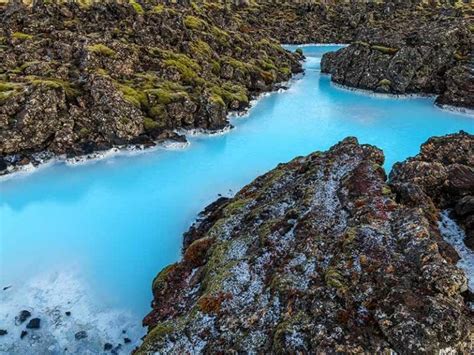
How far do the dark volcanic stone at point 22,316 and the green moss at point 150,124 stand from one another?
123ft

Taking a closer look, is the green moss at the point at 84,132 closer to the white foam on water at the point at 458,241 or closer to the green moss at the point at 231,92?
the green moss at the point at 231,92

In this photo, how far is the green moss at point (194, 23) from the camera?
102250mm

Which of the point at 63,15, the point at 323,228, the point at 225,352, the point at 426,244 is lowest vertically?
the point at 225,352

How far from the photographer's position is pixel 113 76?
71.1 meters

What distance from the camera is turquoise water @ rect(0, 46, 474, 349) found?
3434 centimetres

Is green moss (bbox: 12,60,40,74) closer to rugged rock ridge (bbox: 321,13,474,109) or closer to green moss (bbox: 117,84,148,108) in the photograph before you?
green moss (bbox: 117,84,148,108)

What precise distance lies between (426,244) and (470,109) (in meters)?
66.1

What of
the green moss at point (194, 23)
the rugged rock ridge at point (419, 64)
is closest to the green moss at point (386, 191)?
the rugged rock ridge at point (419, 64)

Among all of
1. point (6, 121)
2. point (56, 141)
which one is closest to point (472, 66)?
point (56, 141)

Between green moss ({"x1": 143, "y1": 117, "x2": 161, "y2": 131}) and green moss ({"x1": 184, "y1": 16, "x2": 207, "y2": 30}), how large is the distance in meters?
47.7

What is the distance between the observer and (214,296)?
2364 centimetres

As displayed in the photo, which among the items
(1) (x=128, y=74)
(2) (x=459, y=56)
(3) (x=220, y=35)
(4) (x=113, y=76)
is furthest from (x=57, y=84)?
(2) (x=459, y=56)

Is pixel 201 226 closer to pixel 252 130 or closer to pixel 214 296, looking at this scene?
pixel 214 296

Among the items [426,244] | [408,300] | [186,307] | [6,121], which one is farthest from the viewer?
[6,121]
